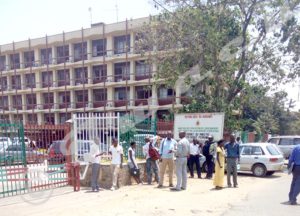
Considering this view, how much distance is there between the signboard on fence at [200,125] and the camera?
41.3 feet

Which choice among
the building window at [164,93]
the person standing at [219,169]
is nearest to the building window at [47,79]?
the building window at [164,93]

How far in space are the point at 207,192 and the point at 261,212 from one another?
2444 mm

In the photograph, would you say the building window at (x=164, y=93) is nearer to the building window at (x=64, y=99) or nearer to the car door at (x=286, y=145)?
the building window at (x=64, y=99)

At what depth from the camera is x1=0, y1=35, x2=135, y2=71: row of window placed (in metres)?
33.2

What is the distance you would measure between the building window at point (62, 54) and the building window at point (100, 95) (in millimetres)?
5569

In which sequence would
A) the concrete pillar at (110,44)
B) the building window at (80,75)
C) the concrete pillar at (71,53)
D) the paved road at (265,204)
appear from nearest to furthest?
the paved road at (265,204) → the concrete pillar at (110,44) → the building window at (80,75) → the concrete pillar at (71,53)

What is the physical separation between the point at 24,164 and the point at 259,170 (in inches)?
361

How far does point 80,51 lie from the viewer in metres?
36.0

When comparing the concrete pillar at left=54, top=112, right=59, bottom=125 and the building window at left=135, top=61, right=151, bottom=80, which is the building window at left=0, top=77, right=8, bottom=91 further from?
the building window at left=135, top=61, right=151, bottom=80

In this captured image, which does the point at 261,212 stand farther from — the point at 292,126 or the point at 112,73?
the point at 292,126

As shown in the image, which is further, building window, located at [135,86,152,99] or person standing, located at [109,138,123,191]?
building window, located at [135,86,152,99]

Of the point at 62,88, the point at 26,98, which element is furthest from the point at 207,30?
the point at 26,98

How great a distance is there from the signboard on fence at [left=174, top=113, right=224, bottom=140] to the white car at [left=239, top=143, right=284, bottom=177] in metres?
1.78

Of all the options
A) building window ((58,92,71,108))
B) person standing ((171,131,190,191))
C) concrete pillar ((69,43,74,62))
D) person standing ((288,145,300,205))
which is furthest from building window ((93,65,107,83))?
person standing ((288,145,300,205))
